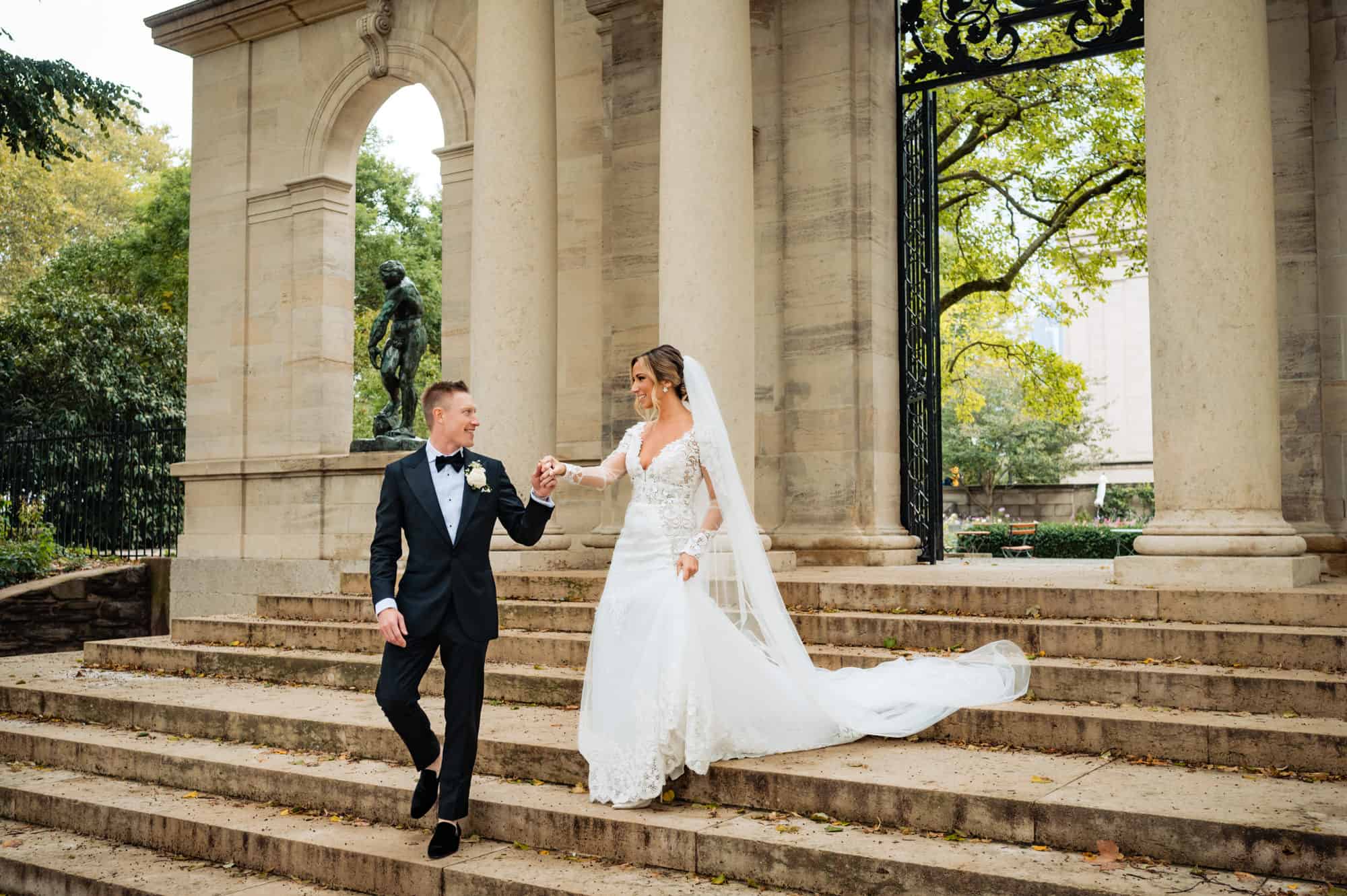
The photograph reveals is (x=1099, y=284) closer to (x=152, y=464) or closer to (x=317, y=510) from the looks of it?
(x=317, y=510)

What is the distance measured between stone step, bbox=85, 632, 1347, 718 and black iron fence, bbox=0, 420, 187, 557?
884cm

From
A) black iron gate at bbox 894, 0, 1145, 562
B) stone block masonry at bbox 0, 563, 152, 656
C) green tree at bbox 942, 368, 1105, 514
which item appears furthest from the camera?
green tree at bbox 942, 368, 1105, 514

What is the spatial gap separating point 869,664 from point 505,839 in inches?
119

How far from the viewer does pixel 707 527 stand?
21.1ft

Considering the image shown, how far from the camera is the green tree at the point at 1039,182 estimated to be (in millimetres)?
21281

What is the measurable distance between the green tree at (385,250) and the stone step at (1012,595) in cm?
2369

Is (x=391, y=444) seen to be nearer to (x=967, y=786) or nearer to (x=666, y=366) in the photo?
(x=666, y=366)

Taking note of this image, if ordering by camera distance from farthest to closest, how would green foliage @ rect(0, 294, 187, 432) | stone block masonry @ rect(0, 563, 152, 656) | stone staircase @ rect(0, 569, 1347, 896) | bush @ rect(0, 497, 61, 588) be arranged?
green foliage @ rect(0, 294, 187, 432)
bush @ rect(0, 497, 61, 588)
stone block masonry @ rect(0, 563, 152, 656)
stone staircase @ rect(0, 569, 1347, 896)

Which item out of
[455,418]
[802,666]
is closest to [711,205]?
[802,666]

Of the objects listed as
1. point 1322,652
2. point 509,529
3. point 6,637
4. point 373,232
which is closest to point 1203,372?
point 1322,652

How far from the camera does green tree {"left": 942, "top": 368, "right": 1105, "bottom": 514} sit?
158 ft

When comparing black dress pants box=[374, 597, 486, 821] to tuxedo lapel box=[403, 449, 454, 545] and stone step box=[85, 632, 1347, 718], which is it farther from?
stone step box=[85, 632, 1347, 718]

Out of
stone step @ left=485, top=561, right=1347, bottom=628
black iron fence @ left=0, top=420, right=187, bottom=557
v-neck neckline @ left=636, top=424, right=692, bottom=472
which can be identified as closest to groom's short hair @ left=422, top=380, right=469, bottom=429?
v-neck neckline @ left=636, top=424, right=692, bottom=472

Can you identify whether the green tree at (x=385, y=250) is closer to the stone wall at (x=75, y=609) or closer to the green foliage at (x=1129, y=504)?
the stone wall at (x=75, y=609)
